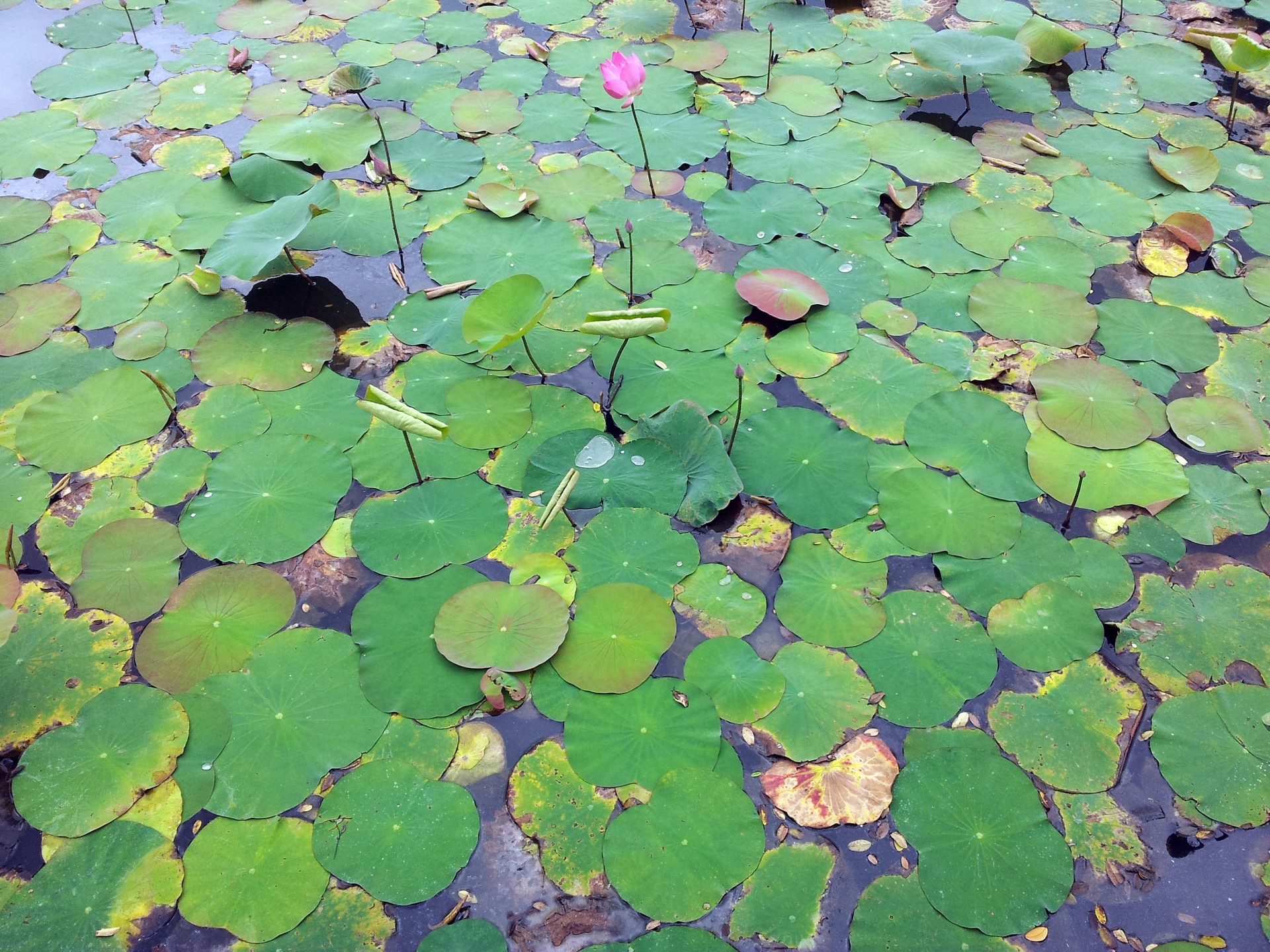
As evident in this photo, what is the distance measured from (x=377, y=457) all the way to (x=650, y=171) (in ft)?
8.16

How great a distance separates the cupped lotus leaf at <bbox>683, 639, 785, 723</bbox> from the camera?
2.84 meters

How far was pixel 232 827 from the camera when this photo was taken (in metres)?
2.61

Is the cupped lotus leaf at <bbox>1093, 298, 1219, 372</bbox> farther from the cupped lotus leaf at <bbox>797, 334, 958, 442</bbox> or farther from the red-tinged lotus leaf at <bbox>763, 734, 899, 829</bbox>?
the red-tinged lotus leaf at <bbox>763, 734, 899, 829</bbox>

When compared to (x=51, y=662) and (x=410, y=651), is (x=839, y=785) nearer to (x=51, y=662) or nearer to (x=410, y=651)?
(x=410, y=651)

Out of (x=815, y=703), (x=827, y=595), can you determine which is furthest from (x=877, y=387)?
(x=815, y=703)

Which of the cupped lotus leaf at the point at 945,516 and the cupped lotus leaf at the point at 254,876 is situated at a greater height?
the cupped lotus leaf at the point at 945,516

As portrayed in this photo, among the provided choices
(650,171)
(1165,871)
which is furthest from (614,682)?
(650,171)

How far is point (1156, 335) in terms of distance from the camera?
13.1 feet

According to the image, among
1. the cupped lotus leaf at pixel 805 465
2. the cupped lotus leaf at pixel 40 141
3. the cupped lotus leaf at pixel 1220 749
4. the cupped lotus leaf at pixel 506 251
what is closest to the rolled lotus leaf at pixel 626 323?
the cupped lotus leaf at pixel 805 465

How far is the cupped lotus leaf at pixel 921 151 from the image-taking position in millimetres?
4844

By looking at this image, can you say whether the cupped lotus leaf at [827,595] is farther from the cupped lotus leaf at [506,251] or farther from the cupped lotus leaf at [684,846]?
the cupped lotus leaf at [506,251]

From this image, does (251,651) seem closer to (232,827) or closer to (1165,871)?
(232,827)

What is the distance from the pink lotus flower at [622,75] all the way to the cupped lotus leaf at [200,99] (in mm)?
2698

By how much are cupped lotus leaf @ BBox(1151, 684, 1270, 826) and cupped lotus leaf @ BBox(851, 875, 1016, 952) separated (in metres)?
0.87
